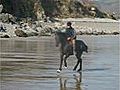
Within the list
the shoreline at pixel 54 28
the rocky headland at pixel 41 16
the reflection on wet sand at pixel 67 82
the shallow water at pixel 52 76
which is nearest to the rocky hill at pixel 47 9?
the rocky headland at pixel 41 16

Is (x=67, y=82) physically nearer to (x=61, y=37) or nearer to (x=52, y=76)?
(x=52, y=76)

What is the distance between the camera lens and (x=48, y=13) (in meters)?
100

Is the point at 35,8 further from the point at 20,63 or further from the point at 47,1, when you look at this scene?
the point at 20,63

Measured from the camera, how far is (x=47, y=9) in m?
102

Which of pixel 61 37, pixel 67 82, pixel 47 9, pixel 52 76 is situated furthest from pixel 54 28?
pixel 67 82

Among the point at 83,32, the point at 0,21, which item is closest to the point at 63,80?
the point at 0,21

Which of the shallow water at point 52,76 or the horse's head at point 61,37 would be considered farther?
the horse's head at point 61,37

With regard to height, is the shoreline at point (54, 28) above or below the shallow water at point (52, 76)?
below


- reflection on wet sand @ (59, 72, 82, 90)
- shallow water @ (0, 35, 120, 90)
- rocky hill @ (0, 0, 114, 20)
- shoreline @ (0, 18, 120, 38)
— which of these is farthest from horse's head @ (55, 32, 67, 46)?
rocky hill @ (0, 0, 114, 20)

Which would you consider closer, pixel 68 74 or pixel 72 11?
pixel 68 74

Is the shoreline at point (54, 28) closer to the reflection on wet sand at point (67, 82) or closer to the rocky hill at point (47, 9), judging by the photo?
the rocky hill at point (47, 9)

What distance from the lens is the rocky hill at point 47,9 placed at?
80875mm

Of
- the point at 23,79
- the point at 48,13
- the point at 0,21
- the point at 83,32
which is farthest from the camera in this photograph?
the point at 48,13

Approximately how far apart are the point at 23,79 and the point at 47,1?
8644cm
